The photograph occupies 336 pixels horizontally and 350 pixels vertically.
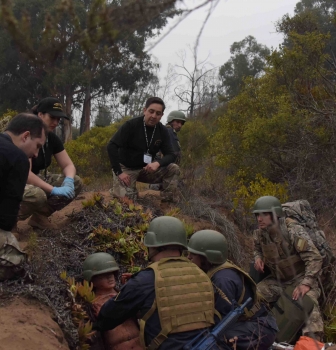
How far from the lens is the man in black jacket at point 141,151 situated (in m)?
6.94

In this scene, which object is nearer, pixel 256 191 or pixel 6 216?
pixel 6 216

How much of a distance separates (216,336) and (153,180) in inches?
160

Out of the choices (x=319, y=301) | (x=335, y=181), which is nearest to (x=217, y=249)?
(x=319, y=301)

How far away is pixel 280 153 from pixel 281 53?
97.7 inches

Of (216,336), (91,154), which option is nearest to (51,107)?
(216,336)

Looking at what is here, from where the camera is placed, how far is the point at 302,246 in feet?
18.5

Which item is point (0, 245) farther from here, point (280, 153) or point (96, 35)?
point (280, 153)

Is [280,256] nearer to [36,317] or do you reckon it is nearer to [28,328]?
[36,317]

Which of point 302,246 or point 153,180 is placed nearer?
point 302,246

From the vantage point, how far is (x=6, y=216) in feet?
12.4

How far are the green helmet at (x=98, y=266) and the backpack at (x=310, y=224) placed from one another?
2541 millimetres

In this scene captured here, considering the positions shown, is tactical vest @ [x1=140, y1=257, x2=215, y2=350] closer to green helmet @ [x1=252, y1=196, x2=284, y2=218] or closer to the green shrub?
green helmet @ [x1=252, y1=196, x2=284, y2=218]

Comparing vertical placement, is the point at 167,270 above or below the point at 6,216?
below

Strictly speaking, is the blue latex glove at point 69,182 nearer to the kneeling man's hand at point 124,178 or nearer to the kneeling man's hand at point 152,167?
the kneeling man's hand at point 124,178
